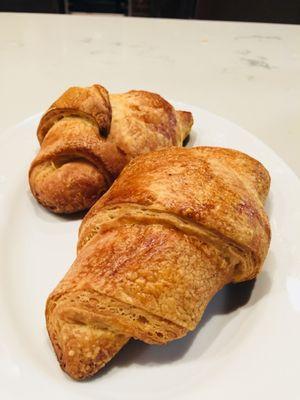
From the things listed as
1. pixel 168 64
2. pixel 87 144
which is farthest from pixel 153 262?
pixel 168 64

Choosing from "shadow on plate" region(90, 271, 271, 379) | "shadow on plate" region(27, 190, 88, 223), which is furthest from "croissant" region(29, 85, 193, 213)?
"shadow on plate" region(90, 271, 271, 379)

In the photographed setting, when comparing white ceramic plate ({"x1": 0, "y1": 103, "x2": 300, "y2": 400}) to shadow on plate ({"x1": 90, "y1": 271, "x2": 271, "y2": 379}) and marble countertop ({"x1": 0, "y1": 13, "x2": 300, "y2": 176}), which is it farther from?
marble countertop ({"x1": 0, "y1": 13, "x2": 300, "y2": 176})

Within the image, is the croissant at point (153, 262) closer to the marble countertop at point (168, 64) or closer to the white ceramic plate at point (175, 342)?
the white ceramic plate at point (175, 342)

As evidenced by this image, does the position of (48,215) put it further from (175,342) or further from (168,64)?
(168,64)

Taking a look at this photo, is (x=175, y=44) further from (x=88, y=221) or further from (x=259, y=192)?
(x=88, y=221)

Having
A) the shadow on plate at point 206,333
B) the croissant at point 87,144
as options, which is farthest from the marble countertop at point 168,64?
the shadow on plate at point 206,333
